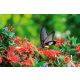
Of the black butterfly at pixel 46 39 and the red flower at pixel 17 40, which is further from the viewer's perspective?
the black butterfly at pixel 46 39

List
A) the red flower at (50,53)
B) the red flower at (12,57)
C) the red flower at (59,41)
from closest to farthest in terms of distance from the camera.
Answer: the red flower at (12,57), the red flower at (50,53), the red flower at (59,41)

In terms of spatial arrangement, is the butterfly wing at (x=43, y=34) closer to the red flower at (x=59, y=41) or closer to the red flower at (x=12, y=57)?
the red flower at (x=59, y=41)

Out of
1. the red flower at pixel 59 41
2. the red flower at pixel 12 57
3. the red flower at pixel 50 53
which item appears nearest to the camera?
the red flower at pixel 12 57

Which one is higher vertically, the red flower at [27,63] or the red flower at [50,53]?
the red flower at [50,53]

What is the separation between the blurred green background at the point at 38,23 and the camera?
2.59m

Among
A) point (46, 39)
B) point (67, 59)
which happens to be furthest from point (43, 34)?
point (67, 59)

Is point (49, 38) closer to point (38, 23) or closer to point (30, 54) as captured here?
point (38, 23)

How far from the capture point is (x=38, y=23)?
9.29 ft

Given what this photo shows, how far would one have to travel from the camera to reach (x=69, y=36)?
2.83m

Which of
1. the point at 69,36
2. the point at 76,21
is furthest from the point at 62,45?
the point at 76,21

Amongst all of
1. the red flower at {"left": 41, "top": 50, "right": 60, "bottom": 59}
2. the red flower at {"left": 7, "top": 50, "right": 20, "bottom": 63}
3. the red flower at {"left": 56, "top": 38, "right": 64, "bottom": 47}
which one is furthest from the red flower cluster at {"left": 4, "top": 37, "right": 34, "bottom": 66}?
the red flower at {"left": 56, "top": 38, "right": 64, "bottom": 47}

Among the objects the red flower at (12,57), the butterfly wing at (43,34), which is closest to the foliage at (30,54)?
the red flower at (12,57)

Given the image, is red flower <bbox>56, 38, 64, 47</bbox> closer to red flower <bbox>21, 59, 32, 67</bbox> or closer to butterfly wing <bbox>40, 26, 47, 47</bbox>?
butterfly wing <bbox>40, 26, 47, 47</bbox>
